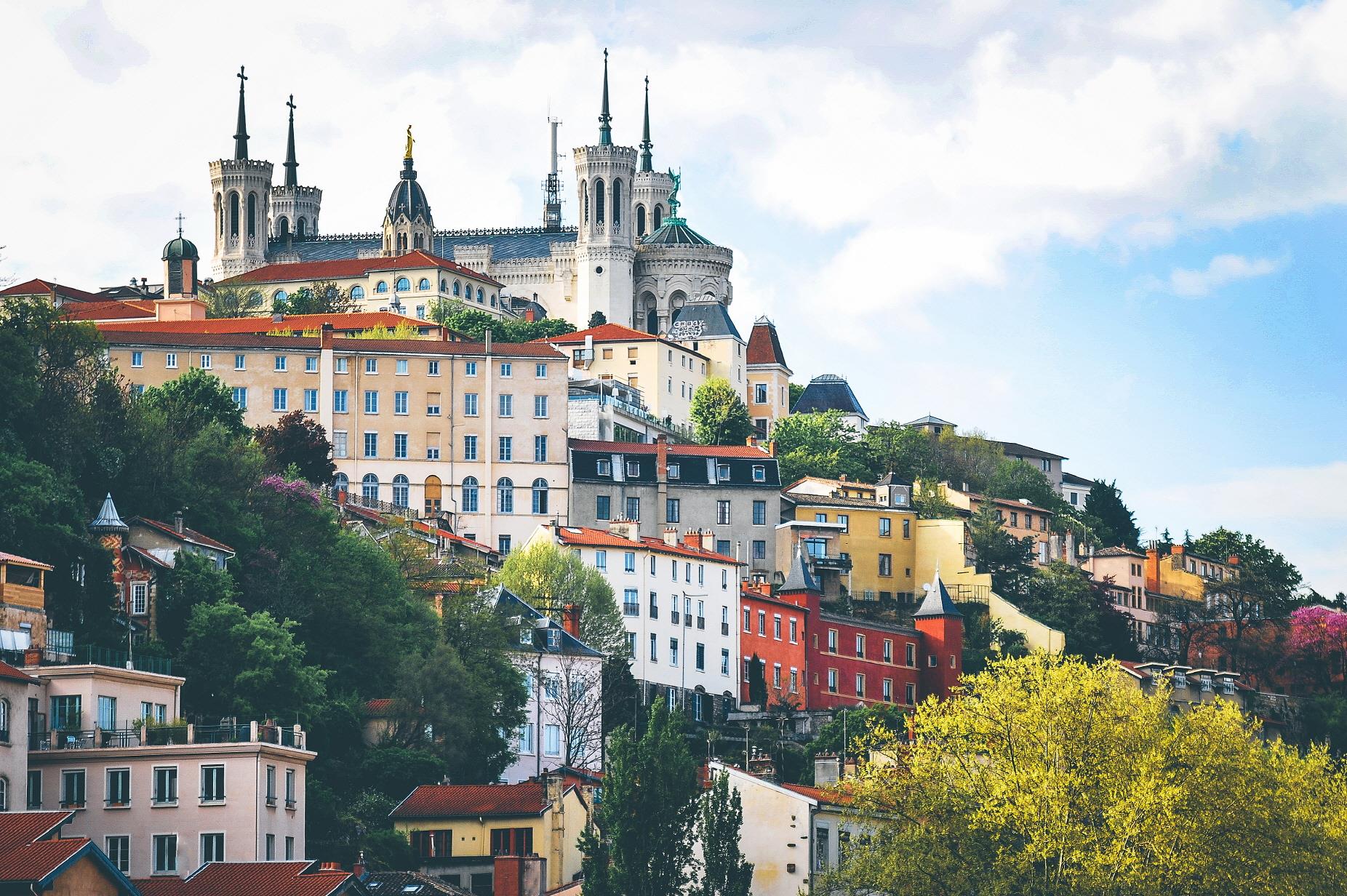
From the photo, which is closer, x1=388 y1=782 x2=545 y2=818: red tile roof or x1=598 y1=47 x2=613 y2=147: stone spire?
x1=388 y1=782 x2=545 y2=818: red tile roof

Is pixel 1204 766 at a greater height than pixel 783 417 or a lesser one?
lesser

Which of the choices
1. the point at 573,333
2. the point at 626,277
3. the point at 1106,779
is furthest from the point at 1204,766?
the point at 626,277

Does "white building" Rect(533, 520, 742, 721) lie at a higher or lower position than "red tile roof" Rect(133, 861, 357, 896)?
higher

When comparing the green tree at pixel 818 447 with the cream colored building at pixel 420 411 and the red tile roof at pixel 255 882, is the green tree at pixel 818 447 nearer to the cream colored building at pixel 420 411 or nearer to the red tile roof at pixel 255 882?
the cream colored building at pixel 420 411

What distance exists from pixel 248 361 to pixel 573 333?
131ft

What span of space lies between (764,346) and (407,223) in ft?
107

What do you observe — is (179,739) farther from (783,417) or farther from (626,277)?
(626,277)

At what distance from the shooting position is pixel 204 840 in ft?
176

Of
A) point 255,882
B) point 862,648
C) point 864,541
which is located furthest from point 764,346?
point 255,882

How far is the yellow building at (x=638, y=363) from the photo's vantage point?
139625mm

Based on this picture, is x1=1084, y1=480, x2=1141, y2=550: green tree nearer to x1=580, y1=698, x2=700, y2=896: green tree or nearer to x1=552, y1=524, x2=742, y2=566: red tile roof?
x1=552, y1=524, x2=742, y2=566: red tile roof

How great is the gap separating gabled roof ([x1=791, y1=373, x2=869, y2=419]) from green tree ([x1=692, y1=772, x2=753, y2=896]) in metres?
100.0

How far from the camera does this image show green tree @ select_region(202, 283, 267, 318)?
154 m

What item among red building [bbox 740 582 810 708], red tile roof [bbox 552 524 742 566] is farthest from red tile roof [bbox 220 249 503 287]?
red building [bbox 740 582 810 708]
